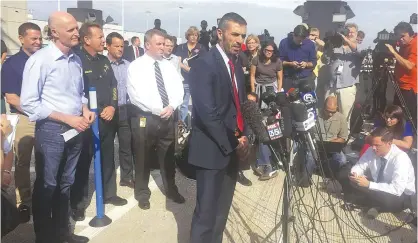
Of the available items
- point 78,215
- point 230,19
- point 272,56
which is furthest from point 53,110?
point 272,56

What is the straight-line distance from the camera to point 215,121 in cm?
249

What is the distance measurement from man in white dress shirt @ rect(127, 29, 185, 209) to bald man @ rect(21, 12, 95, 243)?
2.70 feet

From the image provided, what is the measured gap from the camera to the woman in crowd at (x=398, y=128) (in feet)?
13.5

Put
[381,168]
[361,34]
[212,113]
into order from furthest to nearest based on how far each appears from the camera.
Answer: [361,34]
[381,168]
[212,113]

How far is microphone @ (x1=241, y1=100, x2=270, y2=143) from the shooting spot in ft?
7.75

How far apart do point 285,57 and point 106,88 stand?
3380mm

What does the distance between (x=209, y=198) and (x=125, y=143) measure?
1964 millimetres

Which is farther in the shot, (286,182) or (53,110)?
(53,110)

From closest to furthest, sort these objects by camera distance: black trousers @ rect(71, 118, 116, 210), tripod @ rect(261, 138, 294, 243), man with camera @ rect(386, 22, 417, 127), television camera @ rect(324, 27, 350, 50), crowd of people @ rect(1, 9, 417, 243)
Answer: tripod @ rect(261, 138, 294, 243), crowd of people @ rect(1, 9, 417, 243), black trousers @ rect(71, 118, 116, 210), man with camera @ rect(386, 22, 417, 127), television camera @ rect(324, 27, 350, 50)

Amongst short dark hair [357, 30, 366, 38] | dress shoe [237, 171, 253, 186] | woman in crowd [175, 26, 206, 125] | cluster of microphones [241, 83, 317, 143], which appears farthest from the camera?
short dark hair [357, 30, 366, 38]

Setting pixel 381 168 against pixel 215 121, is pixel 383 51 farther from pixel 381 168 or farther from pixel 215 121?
pixel 215 121

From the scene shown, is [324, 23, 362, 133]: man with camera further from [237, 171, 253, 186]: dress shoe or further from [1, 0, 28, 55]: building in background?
[1, 0, 28, 55]: building in background

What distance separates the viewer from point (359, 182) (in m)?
3.69

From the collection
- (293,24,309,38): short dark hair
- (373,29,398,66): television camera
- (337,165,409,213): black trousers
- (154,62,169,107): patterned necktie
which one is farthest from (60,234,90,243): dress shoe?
(373,29,398,66): television camera
